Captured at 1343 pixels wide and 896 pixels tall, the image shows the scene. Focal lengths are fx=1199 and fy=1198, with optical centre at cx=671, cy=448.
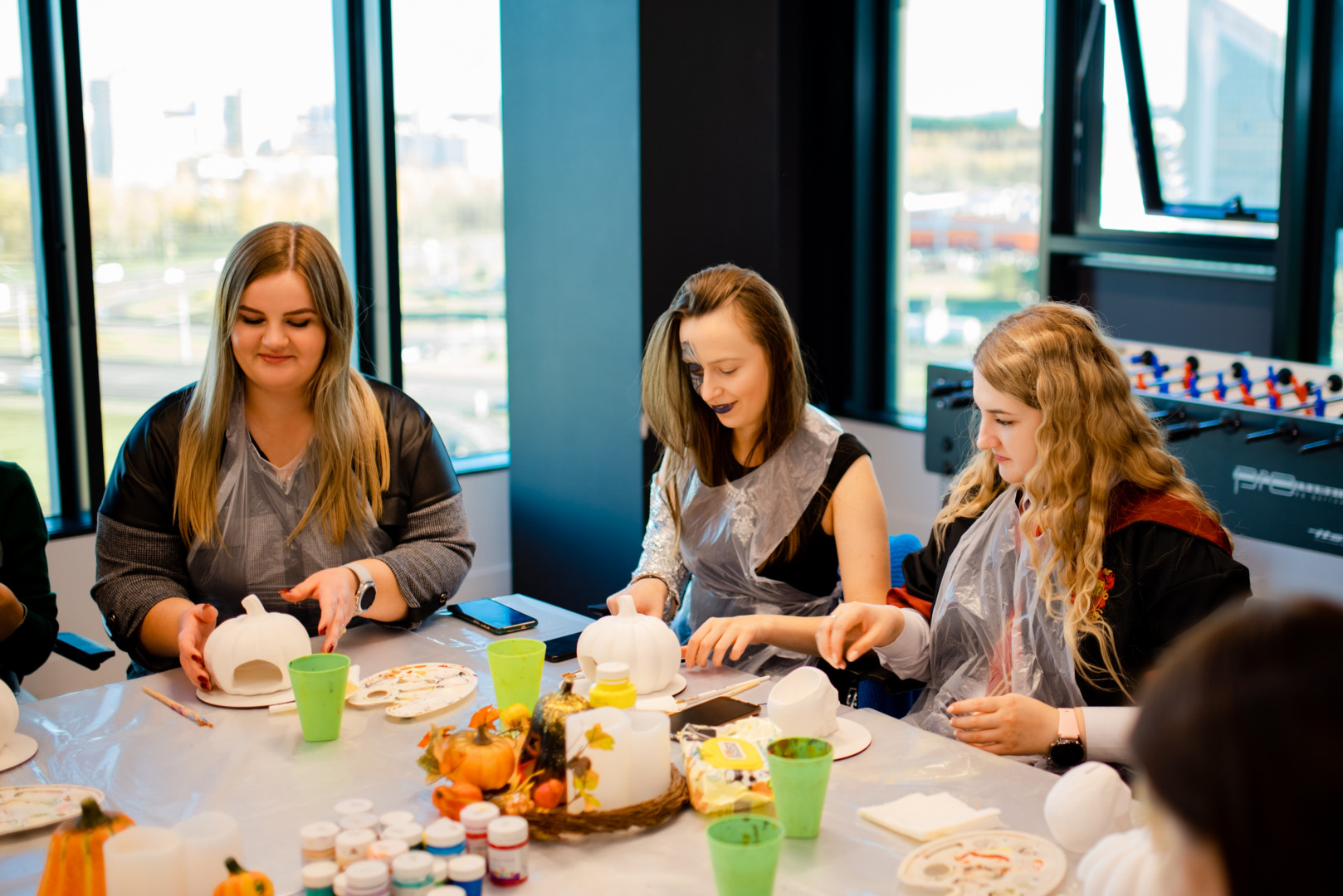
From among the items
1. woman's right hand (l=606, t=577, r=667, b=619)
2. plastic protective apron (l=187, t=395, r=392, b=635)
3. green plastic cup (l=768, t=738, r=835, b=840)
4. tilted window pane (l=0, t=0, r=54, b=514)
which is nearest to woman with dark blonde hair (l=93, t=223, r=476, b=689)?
plastic protective apron (l=187, t=395, r=392, b=635)

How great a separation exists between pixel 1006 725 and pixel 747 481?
716 mm

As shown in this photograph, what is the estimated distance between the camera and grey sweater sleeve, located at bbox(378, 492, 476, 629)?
72.6 inches

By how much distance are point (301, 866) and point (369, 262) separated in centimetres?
304

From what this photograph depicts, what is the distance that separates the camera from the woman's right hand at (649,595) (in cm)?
194

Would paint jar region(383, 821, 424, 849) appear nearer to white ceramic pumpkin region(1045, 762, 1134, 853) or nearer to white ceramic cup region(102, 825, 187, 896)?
white ceramic cup region(102, 825, 187, 896)

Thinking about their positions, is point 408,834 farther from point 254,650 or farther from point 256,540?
point 256,540

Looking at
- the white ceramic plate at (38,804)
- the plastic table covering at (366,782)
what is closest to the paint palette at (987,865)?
the plastic table covering at (366,782)

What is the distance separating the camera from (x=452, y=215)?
13.3 ft

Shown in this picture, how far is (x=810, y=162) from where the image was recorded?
422cm

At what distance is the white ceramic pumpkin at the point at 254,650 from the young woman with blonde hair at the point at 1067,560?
70 cm

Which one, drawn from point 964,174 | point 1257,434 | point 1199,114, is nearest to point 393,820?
point 1257,434

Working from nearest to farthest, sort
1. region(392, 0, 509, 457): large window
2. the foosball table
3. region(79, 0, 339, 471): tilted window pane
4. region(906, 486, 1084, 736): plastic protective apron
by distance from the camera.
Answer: region(906, 486, 1084, 736): plastic protective apron, the foosball table, region(79, 0, 339, 471): tilted window pane, region(392, 0, 509, 457): large window

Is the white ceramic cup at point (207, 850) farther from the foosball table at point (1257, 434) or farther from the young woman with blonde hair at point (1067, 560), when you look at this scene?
the foosball table at point (1257, 434)

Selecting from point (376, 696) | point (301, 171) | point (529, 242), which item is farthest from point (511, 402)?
point (376, 696)
